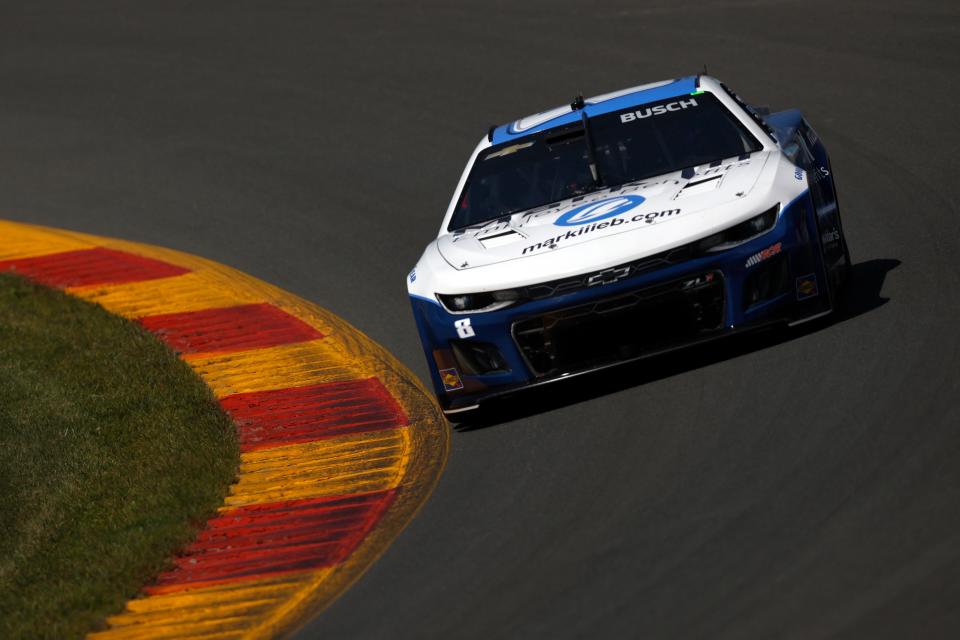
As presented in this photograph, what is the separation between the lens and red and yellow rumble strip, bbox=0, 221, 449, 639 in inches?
263

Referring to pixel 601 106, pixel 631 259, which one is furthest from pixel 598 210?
pixel 601 106

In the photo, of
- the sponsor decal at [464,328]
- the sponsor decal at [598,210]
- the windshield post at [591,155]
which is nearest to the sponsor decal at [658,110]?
the windshield post at [591,155]

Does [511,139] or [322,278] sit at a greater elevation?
[511,139]

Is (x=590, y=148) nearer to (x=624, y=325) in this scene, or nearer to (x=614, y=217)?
(x=614, y=217)

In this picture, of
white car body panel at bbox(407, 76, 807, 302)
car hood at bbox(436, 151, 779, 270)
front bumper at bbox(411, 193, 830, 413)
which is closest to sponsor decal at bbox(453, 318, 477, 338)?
front bumper at bbox(411, 193, 830, 413)

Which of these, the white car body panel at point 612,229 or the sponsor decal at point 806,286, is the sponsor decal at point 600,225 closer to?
the white car body panel at point 612,229

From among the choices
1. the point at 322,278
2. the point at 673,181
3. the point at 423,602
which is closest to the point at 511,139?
the point at 673,181

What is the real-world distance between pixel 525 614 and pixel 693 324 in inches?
88.6

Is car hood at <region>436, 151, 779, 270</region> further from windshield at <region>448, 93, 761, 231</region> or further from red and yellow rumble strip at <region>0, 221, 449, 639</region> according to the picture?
red and yellow rumble strip at <region>0, 221, 449, 639</region>

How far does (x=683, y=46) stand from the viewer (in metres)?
14.7

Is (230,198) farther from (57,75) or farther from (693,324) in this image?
(693,324)

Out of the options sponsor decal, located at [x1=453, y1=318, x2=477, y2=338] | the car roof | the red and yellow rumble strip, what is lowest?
the red and yellow rumble strip

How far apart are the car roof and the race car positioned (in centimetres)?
34

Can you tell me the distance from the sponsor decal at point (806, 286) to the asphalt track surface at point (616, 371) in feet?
0.97
